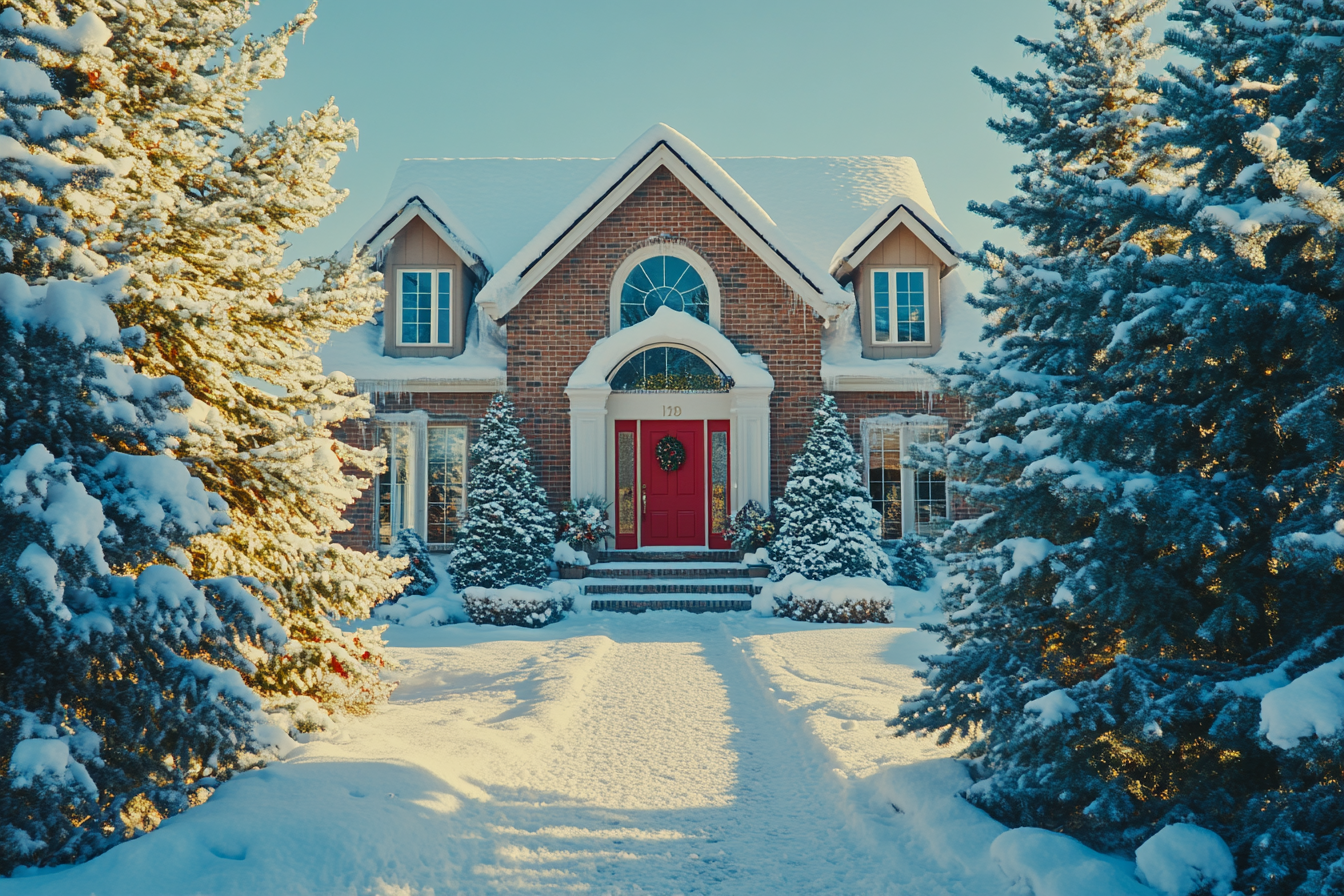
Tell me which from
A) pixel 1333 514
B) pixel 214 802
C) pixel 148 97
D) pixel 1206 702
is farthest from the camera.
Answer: pixel 148 97

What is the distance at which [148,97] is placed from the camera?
4.95 m

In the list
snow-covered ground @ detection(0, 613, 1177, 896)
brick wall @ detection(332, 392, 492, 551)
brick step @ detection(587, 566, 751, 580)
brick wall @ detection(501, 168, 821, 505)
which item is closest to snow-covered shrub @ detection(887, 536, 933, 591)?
brick wall @ detection(501, 168, 821, 505)

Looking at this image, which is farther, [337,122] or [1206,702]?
[337,122]

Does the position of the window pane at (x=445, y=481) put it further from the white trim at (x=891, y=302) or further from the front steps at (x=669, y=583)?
the white trim at (x=891, y=302)

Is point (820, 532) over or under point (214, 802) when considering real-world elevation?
over

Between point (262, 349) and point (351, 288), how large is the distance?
0.71 metres

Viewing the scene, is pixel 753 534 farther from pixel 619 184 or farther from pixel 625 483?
pixel 619 184

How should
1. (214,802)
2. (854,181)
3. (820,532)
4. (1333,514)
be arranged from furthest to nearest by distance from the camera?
1. (854,181)
2. (820,532)
3. (214,802)
4. (1333,514)

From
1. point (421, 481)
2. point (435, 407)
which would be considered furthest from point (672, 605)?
point (435, 407)

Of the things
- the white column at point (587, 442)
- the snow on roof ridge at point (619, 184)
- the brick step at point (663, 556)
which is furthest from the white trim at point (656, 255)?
the brick step at point (663, 556)

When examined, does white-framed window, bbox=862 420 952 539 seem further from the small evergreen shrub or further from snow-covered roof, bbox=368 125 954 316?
snow-covered roof, bbox=368 125 954 316

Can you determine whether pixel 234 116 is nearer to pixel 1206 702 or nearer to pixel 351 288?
pixel 351 288

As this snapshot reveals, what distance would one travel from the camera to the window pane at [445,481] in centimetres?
1512

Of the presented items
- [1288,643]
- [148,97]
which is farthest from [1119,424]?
[148,97]
